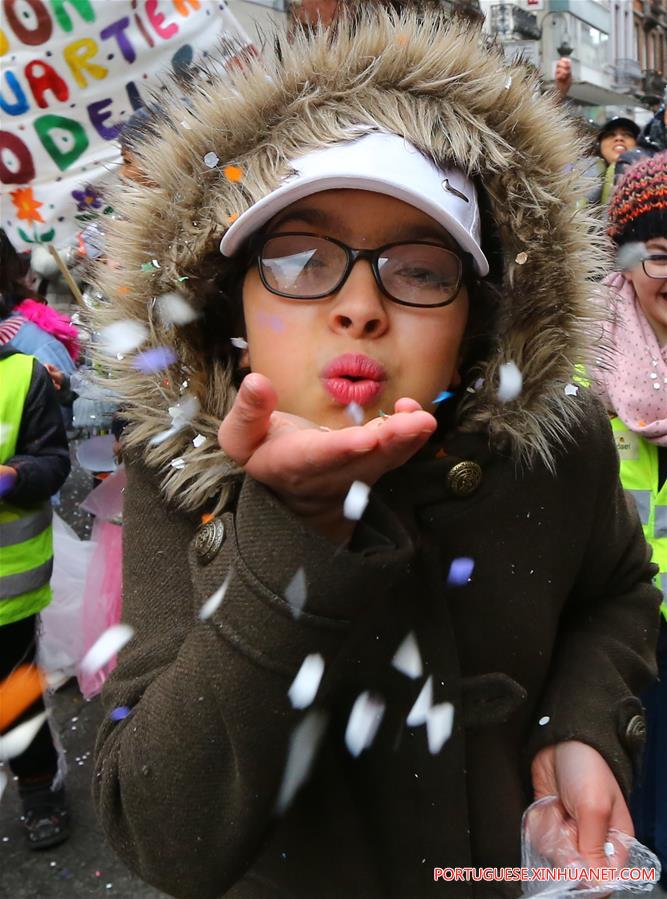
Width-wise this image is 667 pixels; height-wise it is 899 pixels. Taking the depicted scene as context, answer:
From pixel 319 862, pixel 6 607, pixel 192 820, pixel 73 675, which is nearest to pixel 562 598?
pixel 319 862

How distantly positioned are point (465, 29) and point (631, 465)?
59.5 inches

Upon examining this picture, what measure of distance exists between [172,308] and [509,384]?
0.53 m

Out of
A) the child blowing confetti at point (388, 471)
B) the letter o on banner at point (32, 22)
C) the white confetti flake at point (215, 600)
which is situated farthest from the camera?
the letter o on banner at point (32, 22)

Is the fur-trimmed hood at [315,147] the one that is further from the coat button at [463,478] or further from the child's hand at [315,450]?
the child's hand at [315,450]

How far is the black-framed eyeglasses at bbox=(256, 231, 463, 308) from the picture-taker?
1146 millimetres

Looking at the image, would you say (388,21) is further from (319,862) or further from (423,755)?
(319,862)

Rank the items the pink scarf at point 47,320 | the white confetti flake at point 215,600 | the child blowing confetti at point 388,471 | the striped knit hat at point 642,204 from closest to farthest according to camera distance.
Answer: the white confetti flake at point 215,600 → the child blowing confetti at point 388,471 → the striped knit hat at point 642,204 → the pink scarf at point 47,320

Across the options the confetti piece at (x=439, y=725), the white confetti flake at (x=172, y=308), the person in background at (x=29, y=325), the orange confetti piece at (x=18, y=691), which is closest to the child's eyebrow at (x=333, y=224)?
the white confetti flake at (x=172, y=308)

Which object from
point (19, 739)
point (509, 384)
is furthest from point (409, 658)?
point (19, 739)

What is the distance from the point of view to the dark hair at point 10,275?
323 centimetres

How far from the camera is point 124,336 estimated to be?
1267mm

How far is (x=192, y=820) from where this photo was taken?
0.99 metres

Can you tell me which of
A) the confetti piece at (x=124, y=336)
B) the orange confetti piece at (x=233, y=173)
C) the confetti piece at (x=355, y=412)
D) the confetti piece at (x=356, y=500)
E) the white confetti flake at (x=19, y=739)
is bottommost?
the white confetti flake at (x=19, y=739)

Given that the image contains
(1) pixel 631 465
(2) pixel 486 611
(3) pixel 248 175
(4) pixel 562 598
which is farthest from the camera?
(1) pixel 631 465
